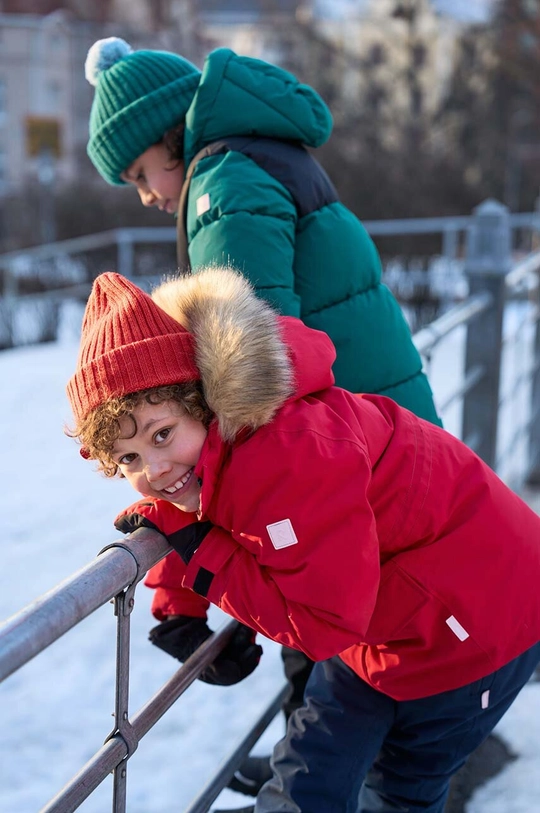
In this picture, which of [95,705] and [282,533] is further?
[95,705]

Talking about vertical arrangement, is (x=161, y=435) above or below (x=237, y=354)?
below

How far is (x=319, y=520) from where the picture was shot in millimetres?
1290

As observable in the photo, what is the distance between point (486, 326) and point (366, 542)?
202 centimetres

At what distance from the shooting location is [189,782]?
254 cm

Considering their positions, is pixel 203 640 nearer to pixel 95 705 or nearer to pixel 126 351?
pixel 126 351

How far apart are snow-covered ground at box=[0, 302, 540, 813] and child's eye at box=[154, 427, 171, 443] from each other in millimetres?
861

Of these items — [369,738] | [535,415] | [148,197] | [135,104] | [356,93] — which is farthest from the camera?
[356,93]

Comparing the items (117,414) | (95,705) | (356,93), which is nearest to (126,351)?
(117,414)

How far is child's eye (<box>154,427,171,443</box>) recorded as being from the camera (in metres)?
1.36

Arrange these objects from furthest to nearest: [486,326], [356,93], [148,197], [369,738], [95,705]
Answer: [356,93]
[486,326]
[95,705]
[148,197]
[369,738]

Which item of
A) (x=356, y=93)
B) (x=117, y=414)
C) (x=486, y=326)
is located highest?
(x=117, y=414)

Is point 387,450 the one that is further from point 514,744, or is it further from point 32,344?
point 32,344

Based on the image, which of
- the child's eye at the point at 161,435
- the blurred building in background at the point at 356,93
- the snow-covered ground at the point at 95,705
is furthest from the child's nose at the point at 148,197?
the blurred building in background at the point at 356,93

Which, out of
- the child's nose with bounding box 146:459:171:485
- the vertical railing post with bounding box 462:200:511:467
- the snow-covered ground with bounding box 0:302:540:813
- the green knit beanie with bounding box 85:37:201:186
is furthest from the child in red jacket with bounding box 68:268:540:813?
the vertical railing post with bounding box 462:200:511:467
